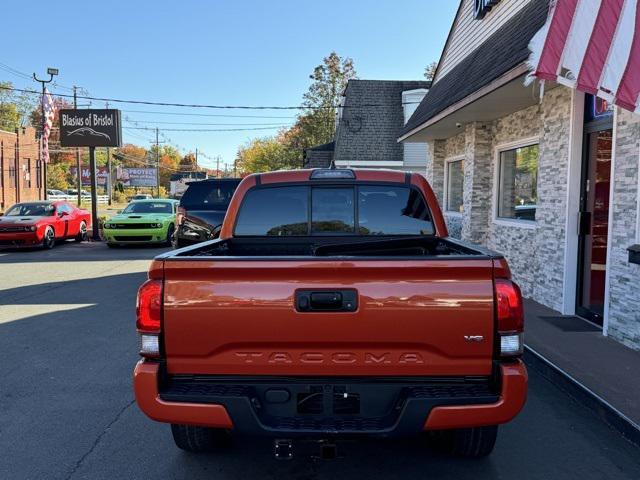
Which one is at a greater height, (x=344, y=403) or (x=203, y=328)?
(x=203, y=328)

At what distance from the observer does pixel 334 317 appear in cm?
284

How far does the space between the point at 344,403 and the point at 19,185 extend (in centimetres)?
4738

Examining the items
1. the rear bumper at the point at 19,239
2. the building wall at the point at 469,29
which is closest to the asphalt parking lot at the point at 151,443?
the building wall at the point at 469,29

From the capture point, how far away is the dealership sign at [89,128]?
72.5ft

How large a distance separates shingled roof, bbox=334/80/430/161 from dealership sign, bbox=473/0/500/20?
1195 centimetres

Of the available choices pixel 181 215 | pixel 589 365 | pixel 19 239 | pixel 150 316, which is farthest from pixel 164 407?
pixel 19 239

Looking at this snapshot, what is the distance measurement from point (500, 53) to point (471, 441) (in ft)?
23.7

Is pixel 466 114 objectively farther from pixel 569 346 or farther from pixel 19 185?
pixel 19 185

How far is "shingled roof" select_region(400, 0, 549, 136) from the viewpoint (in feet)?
25.0

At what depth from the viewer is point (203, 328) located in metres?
2.88

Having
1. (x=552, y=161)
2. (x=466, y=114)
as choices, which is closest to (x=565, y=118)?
(x=552, y=161)

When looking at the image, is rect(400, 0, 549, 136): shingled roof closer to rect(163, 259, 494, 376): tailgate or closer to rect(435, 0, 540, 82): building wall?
rect(435, 0, 540, 82): building wall

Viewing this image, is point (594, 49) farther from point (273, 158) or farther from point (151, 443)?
point (273, 158)

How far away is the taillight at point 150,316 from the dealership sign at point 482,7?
1029 centimetres
